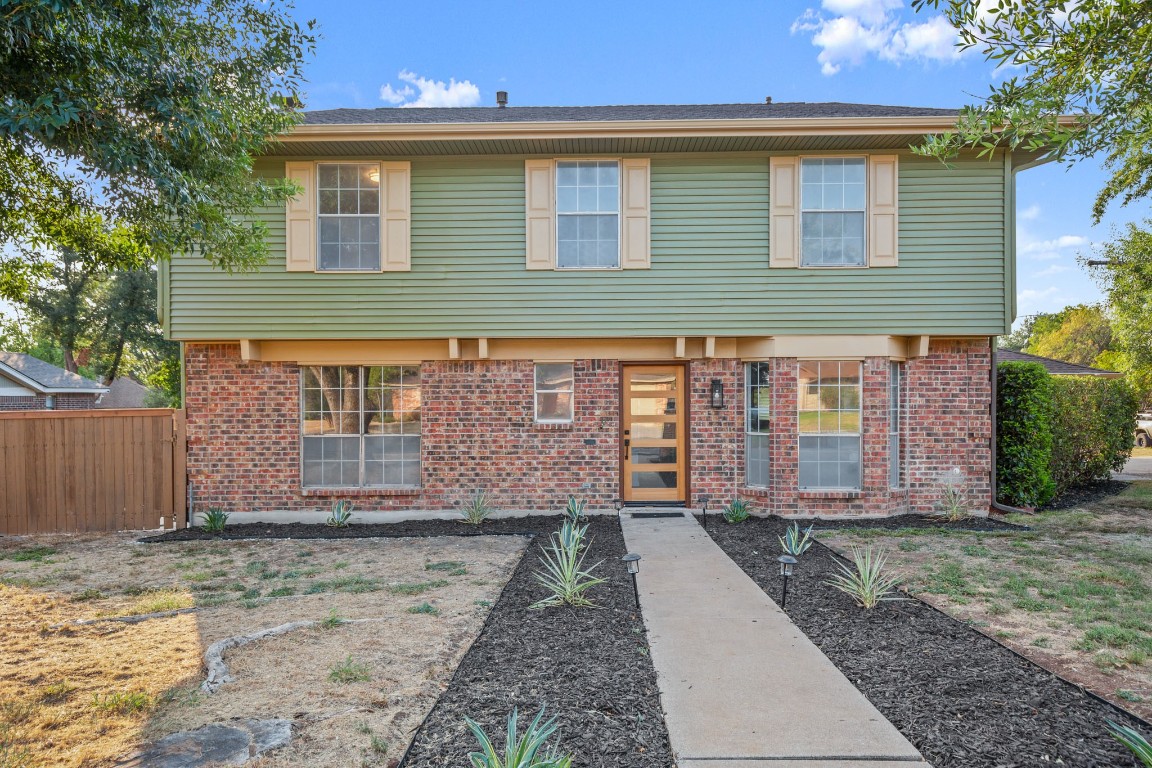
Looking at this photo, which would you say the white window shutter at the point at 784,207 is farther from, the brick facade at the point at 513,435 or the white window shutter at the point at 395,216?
the white window shutter at the point at 395,216

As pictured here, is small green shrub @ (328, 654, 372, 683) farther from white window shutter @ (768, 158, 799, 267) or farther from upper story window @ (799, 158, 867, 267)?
upper story window @ (799, 158, 867, 267)

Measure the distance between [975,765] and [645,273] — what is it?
6450 mm

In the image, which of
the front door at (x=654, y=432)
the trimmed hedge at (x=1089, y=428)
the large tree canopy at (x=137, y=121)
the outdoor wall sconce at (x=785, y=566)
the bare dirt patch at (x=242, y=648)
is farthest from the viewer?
the trimmed hedge at (x=1089, y=428)

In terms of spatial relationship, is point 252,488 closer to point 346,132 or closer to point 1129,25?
point 346,132

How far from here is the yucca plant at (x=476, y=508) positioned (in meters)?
8.30

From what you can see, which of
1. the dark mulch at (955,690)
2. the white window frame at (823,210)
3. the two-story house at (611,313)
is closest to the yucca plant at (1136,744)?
the dark mulch at (955,690)

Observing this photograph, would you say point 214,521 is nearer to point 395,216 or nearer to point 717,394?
point 395,216

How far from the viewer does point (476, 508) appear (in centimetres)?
834

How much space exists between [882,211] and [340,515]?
8.24 m

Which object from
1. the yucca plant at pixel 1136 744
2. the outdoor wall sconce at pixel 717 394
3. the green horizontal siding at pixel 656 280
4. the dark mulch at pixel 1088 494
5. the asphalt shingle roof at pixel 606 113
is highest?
the asphalt shingle roof at pixel 606 113

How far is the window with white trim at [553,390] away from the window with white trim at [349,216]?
2663 mm

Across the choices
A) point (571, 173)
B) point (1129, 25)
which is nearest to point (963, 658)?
point (1129, 25)

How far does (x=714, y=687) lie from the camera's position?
3.44 meters

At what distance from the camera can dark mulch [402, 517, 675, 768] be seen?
282cm
